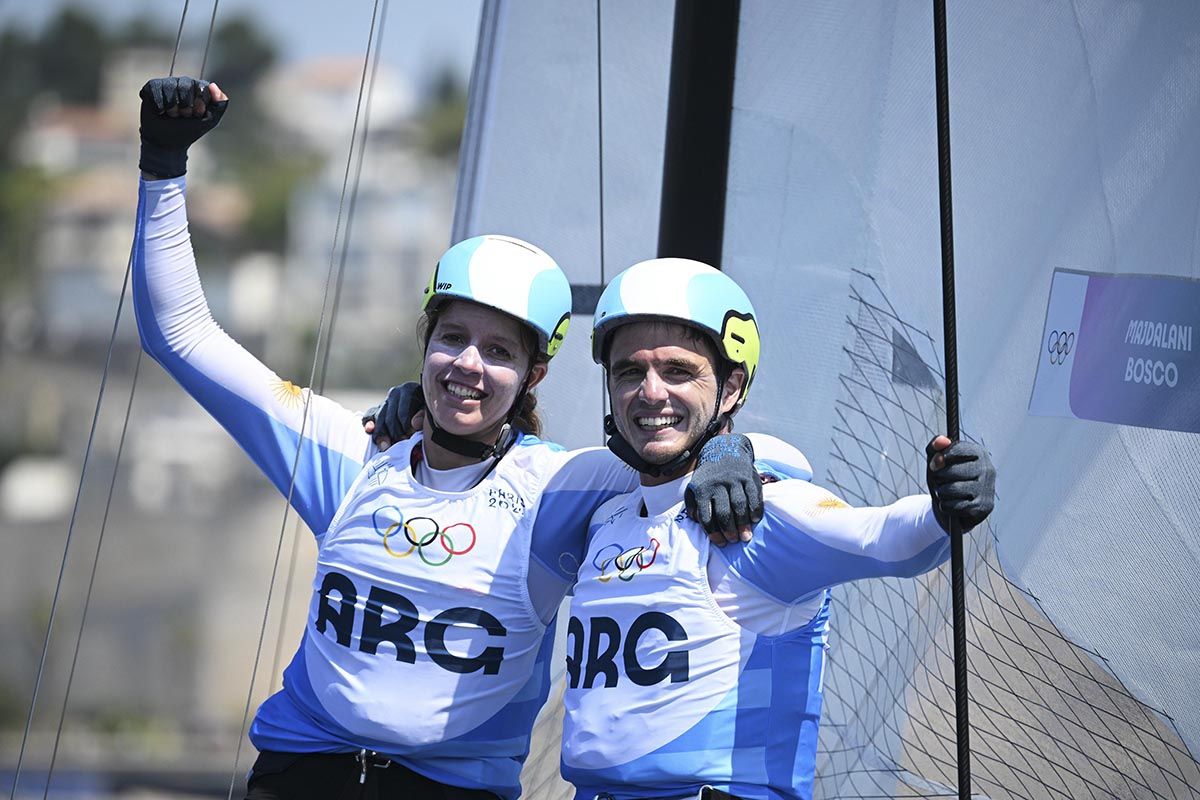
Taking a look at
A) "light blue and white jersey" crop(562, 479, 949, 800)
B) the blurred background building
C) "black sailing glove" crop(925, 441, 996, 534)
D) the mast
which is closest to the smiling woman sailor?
"light blue and white jersey" crop(562, 479, 949, 800)

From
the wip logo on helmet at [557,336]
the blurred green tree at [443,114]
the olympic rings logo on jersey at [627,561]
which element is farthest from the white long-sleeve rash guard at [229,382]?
the blurred green tree at [443,114]

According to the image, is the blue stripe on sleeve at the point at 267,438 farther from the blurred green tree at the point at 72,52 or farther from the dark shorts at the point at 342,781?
the blurred green tree at the point at 72,52

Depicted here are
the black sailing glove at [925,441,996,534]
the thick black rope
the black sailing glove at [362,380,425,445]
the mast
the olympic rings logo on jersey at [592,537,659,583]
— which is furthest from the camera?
the mast

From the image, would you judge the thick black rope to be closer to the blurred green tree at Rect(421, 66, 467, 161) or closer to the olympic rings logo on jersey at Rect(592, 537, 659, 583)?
the olympic rings logo on jersey at Rect(592, 537, 659, 583)

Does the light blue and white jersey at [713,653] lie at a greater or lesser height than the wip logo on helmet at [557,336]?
lesser

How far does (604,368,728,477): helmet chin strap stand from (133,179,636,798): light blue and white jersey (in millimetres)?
108

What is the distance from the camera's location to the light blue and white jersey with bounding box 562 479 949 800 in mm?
1795

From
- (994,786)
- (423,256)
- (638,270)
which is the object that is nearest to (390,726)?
(638,270)

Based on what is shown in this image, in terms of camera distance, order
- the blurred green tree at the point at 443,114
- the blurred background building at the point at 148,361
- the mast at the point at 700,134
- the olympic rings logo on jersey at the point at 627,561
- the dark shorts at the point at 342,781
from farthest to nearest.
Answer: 1. the blurred green tree at the point at 443,114
2. the blurred background building at the point at 148,361
3. the mast at the point at 700,134
4. the dark shorts at the point at 342,781
5. the olympic rings logo on jersey at the point at 627,561

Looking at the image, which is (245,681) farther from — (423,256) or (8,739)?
(423,256)

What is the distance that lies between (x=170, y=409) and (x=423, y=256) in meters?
4.40

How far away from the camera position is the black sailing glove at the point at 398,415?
2.22m

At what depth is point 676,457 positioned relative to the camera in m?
1.92

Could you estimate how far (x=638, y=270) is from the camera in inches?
78.0
